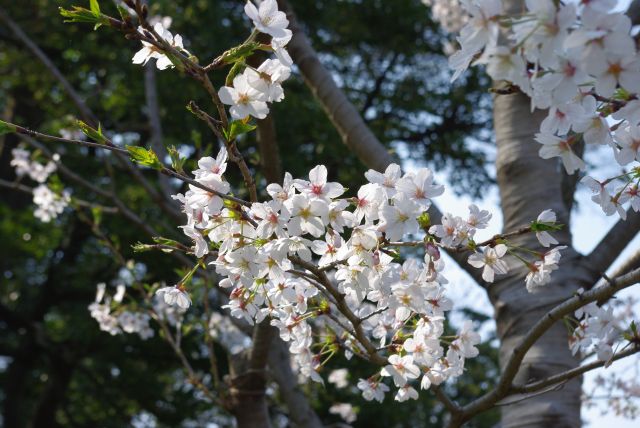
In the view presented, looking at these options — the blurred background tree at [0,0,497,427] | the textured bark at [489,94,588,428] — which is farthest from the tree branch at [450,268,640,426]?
the blurred background tree at [0,0,497,427]

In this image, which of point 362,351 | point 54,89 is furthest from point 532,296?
point 54,89

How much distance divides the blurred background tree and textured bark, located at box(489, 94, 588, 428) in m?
3.34

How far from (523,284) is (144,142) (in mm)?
6405

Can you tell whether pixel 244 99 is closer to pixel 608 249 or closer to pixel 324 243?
pixel 324 243

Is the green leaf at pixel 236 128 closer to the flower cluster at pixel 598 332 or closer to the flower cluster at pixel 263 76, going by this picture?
the flower cluster at pixel 263 76

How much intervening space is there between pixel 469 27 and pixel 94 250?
7.44 metres

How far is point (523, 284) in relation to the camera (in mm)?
2154

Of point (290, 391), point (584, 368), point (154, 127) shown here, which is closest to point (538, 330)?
point (584, 368)

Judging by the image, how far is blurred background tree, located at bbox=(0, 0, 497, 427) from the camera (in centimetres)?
639

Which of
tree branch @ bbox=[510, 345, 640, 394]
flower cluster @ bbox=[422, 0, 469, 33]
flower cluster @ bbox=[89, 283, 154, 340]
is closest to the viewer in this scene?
tree branch @ bbox=[510, 345, 640, 394]

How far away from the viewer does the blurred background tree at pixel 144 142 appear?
21.0 ft

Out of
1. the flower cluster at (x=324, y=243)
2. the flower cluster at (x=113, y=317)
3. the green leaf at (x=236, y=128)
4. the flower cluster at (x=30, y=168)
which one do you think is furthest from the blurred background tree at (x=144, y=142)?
the green leaf at (x=236, y=128)

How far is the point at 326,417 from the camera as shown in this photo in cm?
750

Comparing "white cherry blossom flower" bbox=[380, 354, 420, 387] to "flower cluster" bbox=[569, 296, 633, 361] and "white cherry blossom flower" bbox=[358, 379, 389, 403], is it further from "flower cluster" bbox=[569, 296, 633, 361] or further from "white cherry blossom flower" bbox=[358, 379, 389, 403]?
"flower cluster" bbox=[569, 296, 633, 361]
